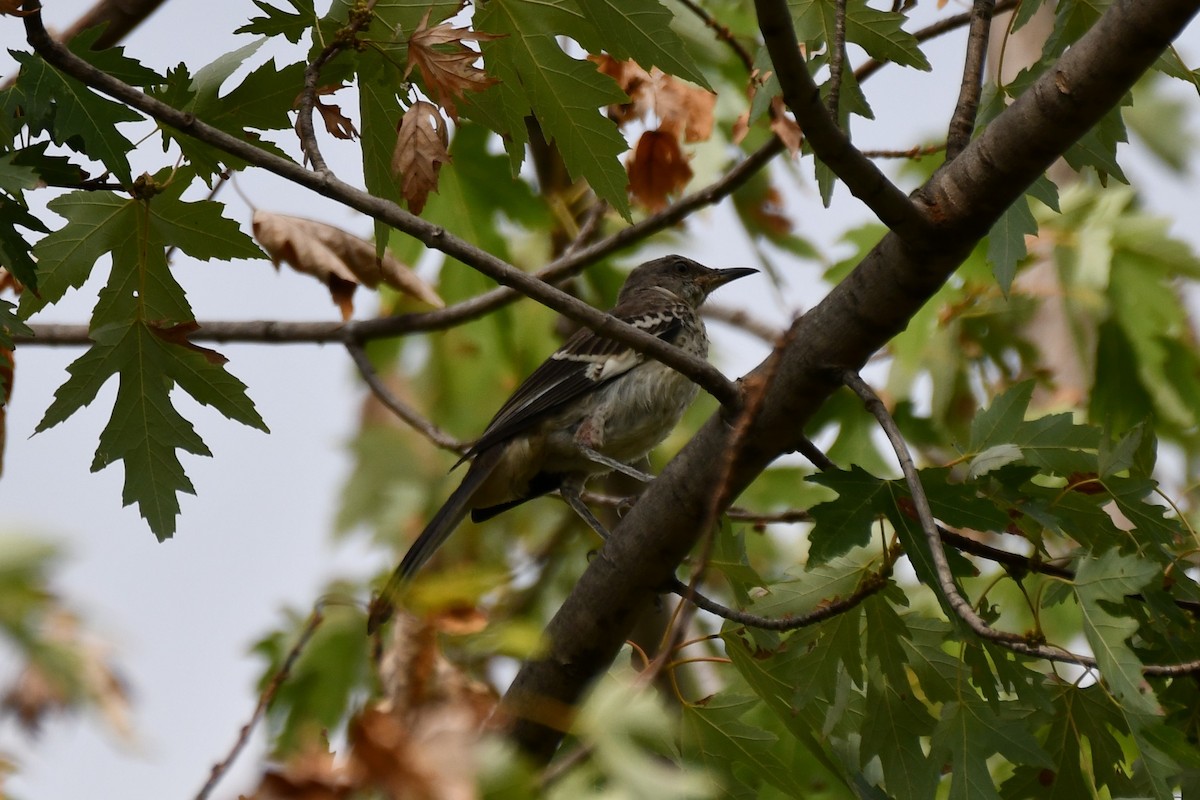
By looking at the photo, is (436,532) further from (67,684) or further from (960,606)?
(960,606)

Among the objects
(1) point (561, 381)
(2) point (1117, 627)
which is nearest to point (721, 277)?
(1) point (561, 381)

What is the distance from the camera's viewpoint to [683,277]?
7.25 m

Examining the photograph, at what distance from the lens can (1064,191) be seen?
21.7 ft

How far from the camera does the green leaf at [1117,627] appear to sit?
8.89 ft

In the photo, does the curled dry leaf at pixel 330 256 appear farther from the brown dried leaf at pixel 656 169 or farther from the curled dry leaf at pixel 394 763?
the curled dry leaf at pixel 394 763

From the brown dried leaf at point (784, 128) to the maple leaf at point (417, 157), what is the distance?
2029 mm

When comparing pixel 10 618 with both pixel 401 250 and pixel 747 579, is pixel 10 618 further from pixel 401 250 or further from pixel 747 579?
pixel 401 250

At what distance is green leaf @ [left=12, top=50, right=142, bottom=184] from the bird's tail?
71.7 inches

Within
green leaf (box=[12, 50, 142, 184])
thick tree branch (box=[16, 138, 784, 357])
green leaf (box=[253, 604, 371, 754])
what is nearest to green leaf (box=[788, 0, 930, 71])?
thick tree branch (box=[16, 138, 784, 357])

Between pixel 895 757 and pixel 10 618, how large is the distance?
8.54 feet

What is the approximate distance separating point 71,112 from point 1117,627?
8.78ft

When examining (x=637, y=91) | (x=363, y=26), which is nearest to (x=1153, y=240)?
(x=637, y=91)

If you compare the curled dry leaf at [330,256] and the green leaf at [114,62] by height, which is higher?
the curled dry leaf at [330,256]

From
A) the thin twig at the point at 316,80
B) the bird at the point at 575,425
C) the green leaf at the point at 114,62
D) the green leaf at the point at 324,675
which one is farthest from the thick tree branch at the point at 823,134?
the green leaf at the point at 324,675
